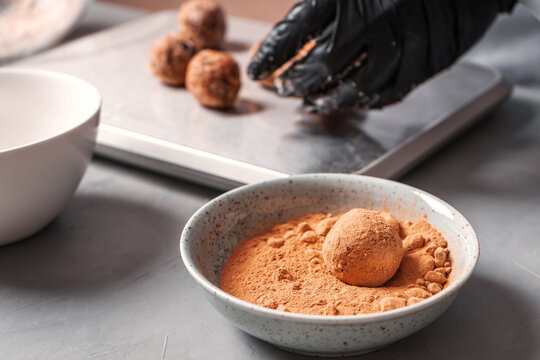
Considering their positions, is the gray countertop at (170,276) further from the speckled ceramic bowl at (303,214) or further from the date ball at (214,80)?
the date ball at (214,80)

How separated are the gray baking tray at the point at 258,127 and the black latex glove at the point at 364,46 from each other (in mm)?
62

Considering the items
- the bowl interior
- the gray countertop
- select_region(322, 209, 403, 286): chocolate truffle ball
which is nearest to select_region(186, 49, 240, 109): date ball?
the gray countertop

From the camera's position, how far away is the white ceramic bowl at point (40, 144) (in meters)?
0.66

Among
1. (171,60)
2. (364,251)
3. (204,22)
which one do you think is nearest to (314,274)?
(364,251)

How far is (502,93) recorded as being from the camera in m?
1.06

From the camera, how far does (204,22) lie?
3.99 ft

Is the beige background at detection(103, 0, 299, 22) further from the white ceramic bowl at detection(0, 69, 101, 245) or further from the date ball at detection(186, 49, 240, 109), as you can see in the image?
the white ceramic bowl at detection(0, 69, 101, 245)

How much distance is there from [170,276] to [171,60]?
503mm

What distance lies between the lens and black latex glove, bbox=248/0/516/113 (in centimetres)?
85

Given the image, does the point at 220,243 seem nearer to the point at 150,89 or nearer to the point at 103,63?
the point at 150,89

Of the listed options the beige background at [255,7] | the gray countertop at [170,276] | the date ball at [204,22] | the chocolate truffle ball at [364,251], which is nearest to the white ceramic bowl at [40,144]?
the gray countertop at [170,276]

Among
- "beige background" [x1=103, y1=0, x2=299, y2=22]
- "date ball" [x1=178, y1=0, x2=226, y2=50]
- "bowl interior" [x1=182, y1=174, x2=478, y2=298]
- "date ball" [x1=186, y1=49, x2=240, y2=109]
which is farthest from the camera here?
"beige background" [x1=103, y1=0, x2=299, y2=22]

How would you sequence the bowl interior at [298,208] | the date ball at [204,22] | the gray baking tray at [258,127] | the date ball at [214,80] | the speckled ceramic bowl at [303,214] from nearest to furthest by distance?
the speckled ceramic bowl at [303,214] < the bowl interior at [298,208] < the gray baking tray at [258,127] < the date ball at [214,80] < the date ball at [204,22]

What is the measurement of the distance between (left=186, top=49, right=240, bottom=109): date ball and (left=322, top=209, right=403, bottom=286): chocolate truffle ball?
0.45 meters
